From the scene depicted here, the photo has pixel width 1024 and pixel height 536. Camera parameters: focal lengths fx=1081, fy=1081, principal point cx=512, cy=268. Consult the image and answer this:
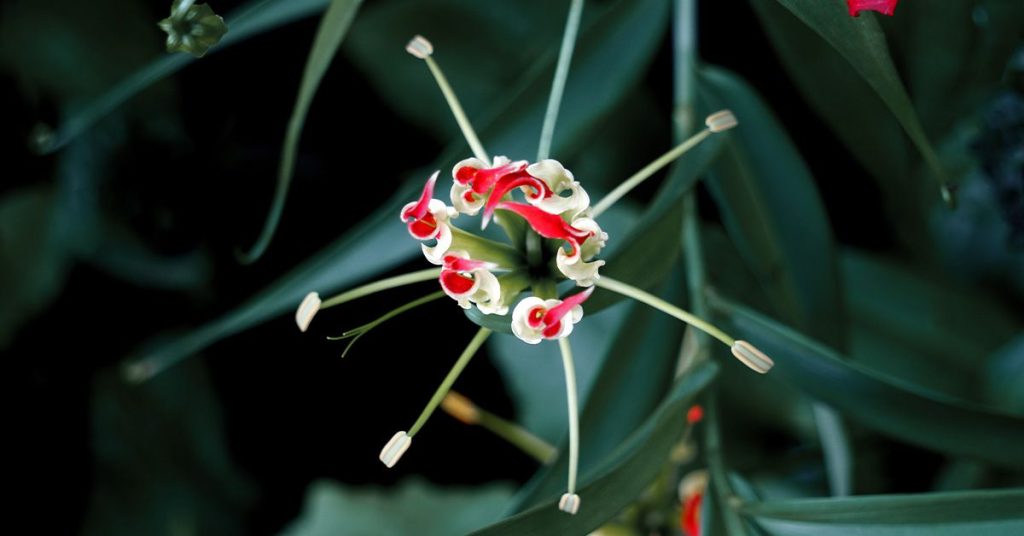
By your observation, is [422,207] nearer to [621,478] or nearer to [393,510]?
[621,478]

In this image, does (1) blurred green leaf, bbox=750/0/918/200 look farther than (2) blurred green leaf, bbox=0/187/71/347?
No

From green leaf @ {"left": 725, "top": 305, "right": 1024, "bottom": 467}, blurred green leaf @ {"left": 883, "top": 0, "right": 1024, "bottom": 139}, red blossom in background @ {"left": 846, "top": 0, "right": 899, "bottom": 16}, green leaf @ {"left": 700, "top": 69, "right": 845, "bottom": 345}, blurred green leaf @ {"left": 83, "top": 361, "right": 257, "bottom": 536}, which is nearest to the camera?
red blossom in background @ {"left": 846, "top": 0, "right": 899, "bottom": 16}

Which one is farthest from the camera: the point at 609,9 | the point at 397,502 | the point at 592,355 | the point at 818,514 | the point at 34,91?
the point at 397,502

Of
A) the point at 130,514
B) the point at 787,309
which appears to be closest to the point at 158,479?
the point at 130,514

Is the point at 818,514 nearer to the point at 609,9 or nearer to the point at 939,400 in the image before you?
the point at 939,400

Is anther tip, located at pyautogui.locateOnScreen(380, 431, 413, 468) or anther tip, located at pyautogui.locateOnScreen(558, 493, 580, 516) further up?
anther tip, located at pyautogui.locateOnScreen(380, 431, 413, 468)

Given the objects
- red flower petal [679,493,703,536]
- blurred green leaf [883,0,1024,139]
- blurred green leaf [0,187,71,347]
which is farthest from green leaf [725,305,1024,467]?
blurred green leaf [0,187,71,347]

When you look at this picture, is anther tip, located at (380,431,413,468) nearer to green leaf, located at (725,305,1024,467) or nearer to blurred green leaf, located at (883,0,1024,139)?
green leaf, located at (725,305,1024,467)
